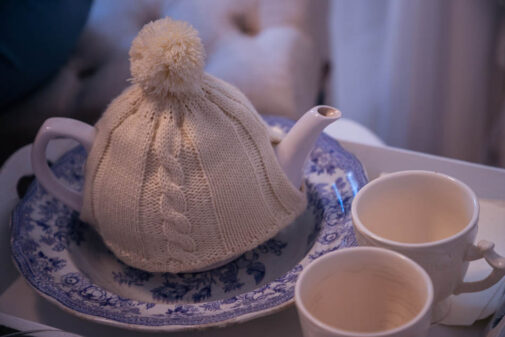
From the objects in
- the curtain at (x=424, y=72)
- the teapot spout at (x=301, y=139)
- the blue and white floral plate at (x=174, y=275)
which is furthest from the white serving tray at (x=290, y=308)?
the curtain at (x=424, y=72)

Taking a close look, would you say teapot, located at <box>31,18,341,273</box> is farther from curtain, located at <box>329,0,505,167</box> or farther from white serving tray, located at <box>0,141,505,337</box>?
curtain, located at <box>329,0,505,167</box>

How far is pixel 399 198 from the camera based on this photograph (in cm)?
46

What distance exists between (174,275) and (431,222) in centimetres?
26

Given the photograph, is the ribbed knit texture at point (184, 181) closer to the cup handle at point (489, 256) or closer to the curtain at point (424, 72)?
the cup handle at point (489, 256)

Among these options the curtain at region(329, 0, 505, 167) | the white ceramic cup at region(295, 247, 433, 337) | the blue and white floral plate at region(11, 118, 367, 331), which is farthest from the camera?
the curtain at region(329, 0, 505, 167)

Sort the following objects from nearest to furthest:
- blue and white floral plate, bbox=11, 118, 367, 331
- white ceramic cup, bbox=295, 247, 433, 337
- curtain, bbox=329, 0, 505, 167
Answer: white ceramic cup, bbox=295, 247, 433, 337 < blue and white floral plate, bbox=11, 118, 367, 331 < curtain, bbox=329, 0, 505, 167

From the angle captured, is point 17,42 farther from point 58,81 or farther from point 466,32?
point 466,32

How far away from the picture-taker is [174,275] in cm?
55

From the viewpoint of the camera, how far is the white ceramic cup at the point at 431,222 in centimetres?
39

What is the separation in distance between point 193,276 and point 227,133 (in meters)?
0.16

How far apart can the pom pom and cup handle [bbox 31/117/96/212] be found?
3.5 inches

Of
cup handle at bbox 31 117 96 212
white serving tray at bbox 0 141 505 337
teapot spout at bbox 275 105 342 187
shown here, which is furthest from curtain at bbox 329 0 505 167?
cup handle at bbox 31 117 96 212

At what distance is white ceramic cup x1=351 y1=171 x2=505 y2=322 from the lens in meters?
0.39

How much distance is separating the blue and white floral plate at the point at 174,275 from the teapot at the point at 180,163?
34mm
